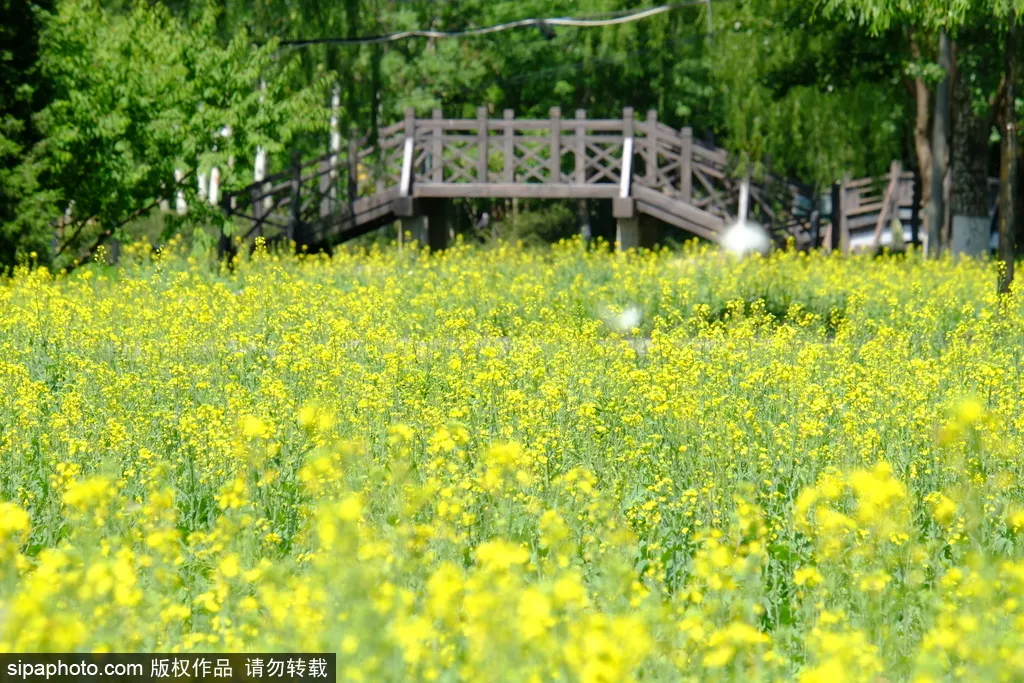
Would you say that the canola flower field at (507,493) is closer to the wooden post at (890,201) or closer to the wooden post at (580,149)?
the wooden post at (580,149)

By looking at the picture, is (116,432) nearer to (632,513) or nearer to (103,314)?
(632,513)

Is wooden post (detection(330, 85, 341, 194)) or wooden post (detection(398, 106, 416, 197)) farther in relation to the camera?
wooden post (detection(330, 85, 341, 194))

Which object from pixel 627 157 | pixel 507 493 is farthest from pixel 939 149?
pixel 507 493

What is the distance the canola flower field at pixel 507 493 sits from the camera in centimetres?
340

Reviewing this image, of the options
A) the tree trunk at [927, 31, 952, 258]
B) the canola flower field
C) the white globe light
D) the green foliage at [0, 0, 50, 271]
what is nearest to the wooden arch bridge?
the white globe light

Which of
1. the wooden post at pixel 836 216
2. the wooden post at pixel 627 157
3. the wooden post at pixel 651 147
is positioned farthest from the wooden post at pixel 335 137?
the wooden post at pixel 836 216

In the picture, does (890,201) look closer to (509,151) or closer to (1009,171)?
(509,151)

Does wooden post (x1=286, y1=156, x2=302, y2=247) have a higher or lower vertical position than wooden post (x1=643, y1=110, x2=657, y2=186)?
lower

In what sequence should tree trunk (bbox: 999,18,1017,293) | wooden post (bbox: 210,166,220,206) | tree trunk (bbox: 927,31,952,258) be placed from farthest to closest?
wooden post (bbox: 210,166,220,206) → tree trunk (bbox: 927,31,952,258) → tree trunk (bbox: 999,18,1017,293)

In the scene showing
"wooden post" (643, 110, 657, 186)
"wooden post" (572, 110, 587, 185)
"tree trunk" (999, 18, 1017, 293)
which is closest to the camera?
"tree trunk" (999, 18, 1017, 293)

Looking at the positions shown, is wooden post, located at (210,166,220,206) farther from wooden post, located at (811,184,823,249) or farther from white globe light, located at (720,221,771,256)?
wooden post, located at (811,184,823,249)

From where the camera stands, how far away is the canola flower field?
340cm

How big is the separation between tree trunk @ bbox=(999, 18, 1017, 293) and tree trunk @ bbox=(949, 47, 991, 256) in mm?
7216

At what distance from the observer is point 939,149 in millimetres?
20141
